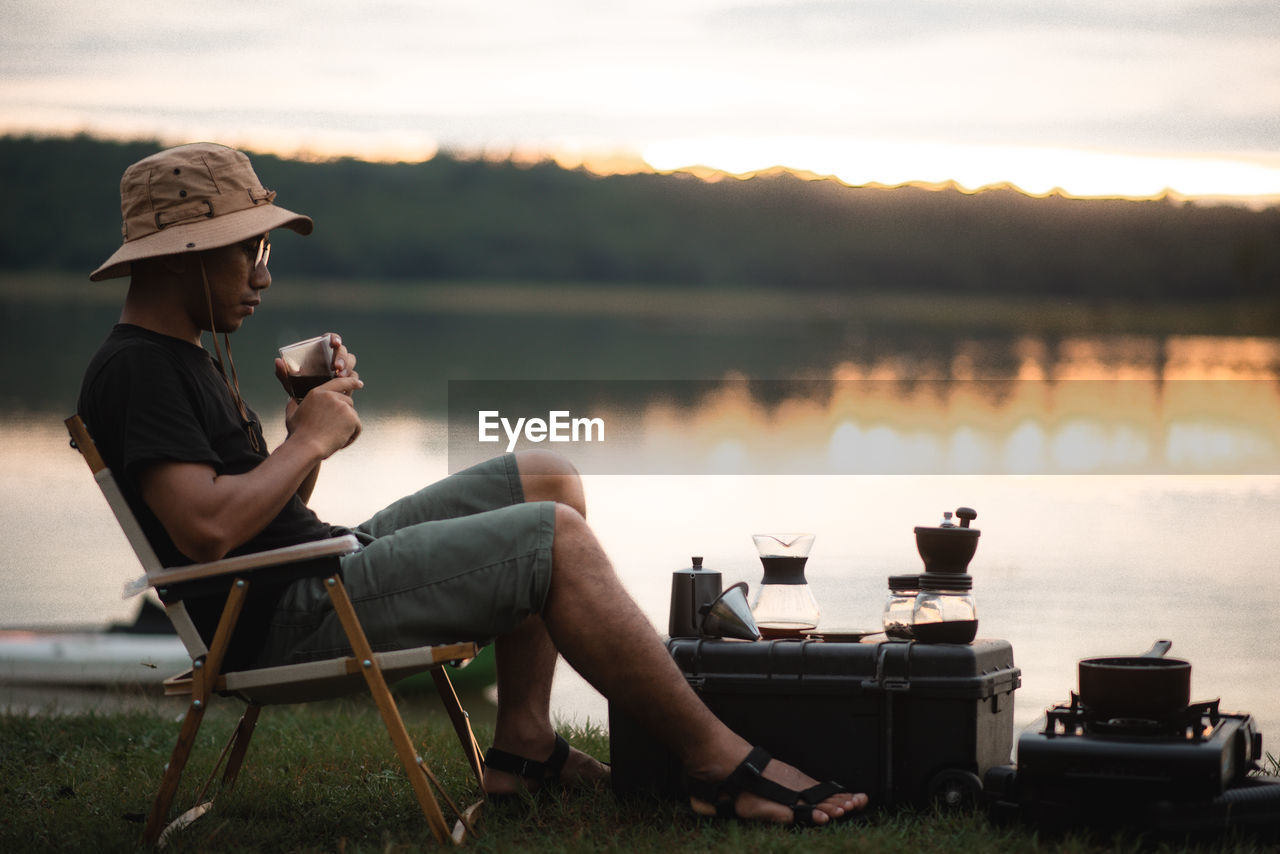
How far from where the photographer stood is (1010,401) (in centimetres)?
3222

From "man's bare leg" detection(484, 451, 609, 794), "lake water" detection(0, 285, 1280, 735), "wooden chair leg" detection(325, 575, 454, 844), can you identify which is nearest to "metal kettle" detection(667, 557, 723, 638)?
"man's bare leg" detection(484, 451, 609, 794)

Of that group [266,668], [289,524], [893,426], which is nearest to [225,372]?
[289,524]

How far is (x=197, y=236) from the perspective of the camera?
2703mm

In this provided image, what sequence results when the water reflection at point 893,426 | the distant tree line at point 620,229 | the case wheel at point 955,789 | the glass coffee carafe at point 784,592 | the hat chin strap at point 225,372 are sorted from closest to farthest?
the hat chin strap at point 225,372
the case wheel at point 955,789
the glass coffee carafe at point 784,592
the water reflection at point 893,426
the distant tree line at point 620,229

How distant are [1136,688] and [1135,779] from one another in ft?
0.59

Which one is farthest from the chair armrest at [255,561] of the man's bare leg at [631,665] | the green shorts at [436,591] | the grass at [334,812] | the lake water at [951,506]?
the lake water at [951,506]

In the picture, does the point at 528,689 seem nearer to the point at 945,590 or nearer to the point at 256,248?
the point at 945,590

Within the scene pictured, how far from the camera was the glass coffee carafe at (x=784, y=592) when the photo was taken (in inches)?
126

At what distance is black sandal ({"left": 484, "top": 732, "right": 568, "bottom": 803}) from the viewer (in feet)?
9.84

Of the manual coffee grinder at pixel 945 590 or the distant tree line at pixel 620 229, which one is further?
the distant tree line at pixel 620 229

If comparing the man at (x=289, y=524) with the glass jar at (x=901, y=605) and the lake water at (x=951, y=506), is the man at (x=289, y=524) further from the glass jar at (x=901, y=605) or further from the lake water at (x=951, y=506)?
the lake water at (x=951, y=506)

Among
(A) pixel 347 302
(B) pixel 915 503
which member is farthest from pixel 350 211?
(B) pixel 915 503

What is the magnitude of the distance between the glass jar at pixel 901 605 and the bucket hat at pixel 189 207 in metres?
1.49

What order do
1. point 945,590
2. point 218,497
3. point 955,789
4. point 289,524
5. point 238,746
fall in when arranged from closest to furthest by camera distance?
point 218,497, point 289,524, point 955,789, point 945,590, point 238,746
